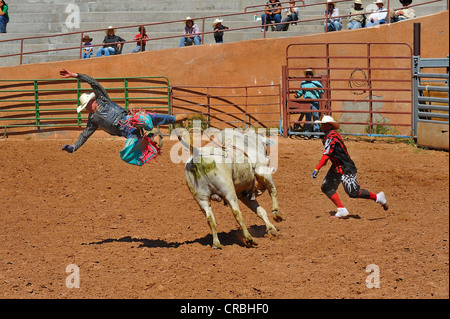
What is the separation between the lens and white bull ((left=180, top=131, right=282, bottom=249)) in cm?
800

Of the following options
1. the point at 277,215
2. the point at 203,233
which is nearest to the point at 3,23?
the point at 203,233

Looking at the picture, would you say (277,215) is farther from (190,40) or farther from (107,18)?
(107,18)

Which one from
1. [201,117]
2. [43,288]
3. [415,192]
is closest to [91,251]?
[43,288]

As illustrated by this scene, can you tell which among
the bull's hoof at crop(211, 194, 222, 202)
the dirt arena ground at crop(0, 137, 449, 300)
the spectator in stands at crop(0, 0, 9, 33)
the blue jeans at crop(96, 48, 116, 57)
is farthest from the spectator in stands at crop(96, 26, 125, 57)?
the bull's hoof at crop(211, 194, 222, 202)

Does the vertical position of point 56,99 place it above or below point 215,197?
above

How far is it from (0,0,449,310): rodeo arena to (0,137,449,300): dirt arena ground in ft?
0.11

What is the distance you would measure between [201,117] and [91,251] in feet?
30.7

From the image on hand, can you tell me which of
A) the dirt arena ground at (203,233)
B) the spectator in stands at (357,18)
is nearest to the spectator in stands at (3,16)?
the dirt arena ground at (203,233)

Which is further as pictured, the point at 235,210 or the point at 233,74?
the point at 233,74

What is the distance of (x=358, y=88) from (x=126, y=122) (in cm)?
904

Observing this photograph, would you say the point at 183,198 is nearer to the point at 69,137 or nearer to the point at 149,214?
the point at 149,214

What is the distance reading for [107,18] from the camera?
21.8 meters
